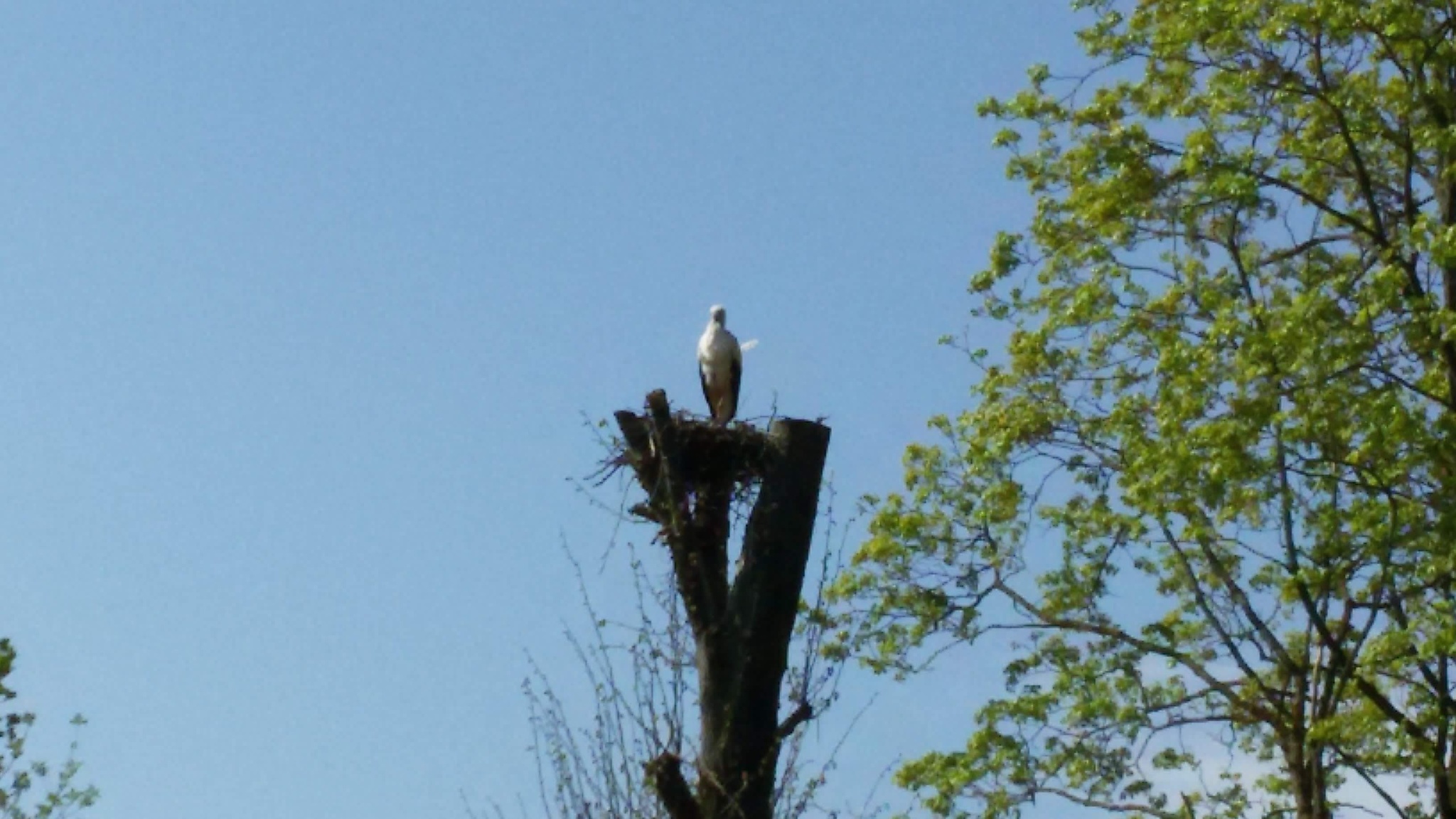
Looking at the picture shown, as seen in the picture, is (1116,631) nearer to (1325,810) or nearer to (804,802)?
(1325,810)

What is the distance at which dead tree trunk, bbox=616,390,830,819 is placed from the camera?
938 centimetres

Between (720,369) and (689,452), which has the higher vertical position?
(720,369)

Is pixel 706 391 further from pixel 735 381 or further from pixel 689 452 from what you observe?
pixel 689 452

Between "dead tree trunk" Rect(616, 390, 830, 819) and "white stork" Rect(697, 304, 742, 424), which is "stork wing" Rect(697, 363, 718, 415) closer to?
"white stork" Rect(697, 304, 742, 424)

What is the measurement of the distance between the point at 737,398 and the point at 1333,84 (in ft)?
18.2

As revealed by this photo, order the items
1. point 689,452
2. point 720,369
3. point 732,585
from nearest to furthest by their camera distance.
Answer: point 732,585, point 689,452, point 720,369

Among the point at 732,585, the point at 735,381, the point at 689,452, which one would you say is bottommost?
the point at 732,585

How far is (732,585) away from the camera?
9906 mm

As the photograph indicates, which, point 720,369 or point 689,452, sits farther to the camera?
point 720,369

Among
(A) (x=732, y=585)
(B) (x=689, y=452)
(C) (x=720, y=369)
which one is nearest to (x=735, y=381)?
(C) (x=720, y=369)

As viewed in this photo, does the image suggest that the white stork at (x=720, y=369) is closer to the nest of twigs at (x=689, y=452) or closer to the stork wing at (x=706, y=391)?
the stork wing at (x=706, y=391)

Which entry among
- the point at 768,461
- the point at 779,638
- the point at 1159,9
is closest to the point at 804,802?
the point at 779,638

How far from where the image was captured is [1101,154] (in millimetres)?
20094

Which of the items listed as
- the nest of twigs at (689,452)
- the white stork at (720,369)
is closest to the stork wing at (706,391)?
the white stork at (720,369)
